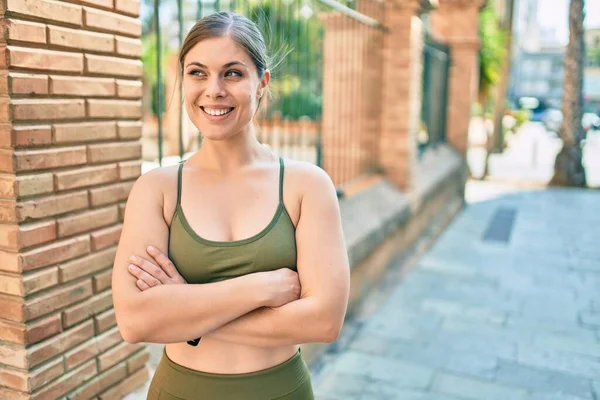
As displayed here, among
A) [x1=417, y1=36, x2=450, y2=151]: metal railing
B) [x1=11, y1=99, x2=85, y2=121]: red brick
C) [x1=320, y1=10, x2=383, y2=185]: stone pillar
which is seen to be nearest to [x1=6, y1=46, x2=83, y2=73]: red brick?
[x1=11, y1=99, x2=85, y2=121]: red brick

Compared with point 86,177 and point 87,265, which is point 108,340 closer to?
point 87,265

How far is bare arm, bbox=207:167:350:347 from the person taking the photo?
1.67 meters

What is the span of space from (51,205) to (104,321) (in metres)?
0.61

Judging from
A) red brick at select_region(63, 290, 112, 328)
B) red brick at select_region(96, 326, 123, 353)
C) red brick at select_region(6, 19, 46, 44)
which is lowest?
red brick at select_region(96, 326, 123, 353)

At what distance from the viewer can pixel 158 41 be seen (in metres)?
3.06

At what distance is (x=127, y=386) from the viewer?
8.96 ft

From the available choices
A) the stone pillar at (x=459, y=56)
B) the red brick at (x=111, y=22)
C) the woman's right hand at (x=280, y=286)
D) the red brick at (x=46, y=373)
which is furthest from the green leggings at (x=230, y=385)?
the stone pillar at (x=459, y=56)

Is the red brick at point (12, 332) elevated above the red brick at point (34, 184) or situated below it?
below

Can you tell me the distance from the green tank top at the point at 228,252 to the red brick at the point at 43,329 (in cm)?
82

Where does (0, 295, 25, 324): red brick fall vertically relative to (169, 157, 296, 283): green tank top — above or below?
below

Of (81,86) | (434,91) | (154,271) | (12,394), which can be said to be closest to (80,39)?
(81,86)

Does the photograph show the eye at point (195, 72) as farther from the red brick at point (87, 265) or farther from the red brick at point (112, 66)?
the red brick at point (87, 265)

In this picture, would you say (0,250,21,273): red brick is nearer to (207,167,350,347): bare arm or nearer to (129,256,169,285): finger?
(129,256,169,285): finger

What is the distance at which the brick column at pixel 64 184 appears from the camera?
2.07 meters
